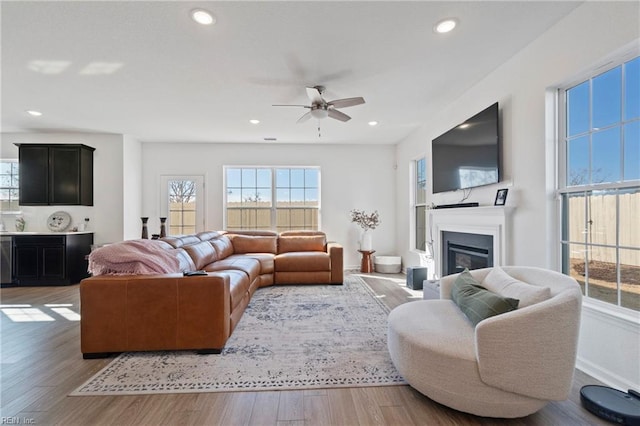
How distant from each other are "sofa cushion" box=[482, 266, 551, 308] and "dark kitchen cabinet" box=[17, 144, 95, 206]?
20.7 ft

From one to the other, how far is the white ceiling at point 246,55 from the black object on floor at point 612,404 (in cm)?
257

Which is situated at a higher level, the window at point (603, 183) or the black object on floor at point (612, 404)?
the window at point (603, 183)

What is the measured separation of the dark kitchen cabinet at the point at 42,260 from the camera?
182 inches

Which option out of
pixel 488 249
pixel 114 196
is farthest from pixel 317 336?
pixel 114 196

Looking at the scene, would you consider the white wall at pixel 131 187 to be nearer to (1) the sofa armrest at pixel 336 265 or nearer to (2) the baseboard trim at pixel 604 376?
(1) the sofa armrest at pixel 336 265

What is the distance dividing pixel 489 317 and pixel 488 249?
1.57 m

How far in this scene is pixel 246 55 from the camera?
2635 millimetres

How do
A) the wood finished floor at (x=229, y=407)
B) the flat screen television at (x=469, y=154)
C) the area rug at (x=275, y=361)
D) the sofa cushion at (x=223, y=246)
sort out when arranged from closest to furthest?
1. the wood finished floor at (x=229, y=407)
2. the area rug at (x=275, y=361)
3. the flat screen television at (x=469, y=154)
4. the sofa cushion at (x=223, y=246)

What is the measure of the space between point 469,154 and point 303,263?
111 inches

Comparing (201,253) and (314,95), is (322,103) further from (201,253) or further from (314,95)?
(201,253)

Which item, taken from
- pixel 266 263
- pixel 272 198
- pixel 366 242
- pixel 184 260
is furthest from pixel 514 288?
pixel 272 198

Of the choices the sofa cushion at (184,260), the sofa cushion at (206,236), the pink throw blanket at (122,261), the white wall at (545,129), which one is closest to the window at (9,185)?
the sofa cushion at (206,236)

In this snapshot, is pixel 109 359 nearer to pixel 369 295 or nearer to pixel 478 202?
pixel 369 295

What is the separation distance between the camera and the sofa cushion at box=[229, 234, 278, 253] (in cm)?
513
